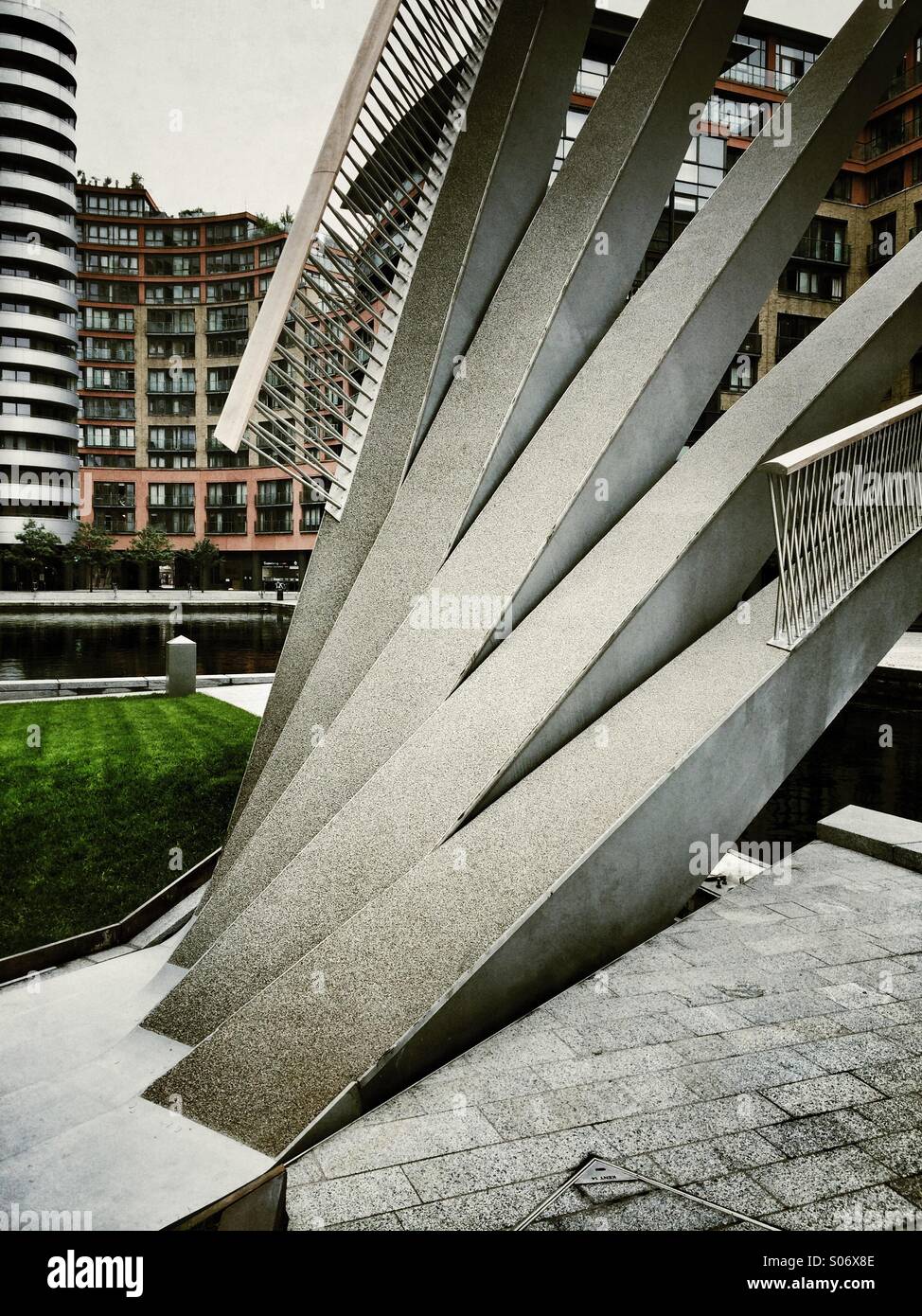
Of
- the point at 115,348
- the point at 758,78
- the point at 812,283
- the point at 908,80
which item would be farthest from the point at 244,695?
the point at 115,348

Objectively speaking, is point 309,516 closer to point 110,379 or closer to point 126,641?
point 110,379

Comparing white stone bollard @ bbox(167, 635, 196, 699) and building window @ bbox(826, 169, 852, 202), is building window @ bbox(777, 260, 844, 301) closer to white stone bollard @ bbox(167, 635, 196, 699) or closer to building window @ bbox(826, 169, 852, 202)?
building window @ bbox(826, 169, 852, 202)

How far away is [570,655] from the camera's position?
22.4ft

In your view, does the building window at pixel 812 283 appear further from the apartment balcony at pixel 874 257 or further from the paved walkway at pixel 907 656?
the paved walkway at pixel 907 656

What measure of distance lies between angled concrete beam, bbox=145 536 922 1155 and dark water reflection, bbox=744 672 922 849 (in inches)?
189

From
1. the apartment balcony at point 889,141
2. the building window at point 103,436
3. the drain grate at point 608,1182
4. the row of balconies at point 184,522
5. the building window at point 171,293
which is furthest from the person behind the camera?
the building window at point 103,436

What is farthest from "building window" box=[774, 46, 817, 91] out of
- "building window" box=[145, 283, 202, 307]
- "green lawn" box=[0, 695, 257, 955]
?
"building window" box=[145, 283, 202, 307]

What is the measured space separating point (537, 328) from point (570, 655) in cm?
378

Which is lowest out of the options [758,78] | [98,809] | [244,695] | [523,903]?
[98,809]

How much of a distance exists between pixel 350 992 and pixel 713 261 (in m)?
7.26

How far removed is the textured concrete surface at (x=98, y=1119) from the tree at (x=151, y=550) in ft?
219

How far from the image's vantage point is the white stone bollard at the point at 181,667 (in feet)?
57.3

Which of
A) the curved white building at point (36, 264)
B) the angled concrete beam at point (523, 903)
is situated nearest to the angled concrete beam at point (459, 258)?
the angled concrete beam at point (523, 903)
